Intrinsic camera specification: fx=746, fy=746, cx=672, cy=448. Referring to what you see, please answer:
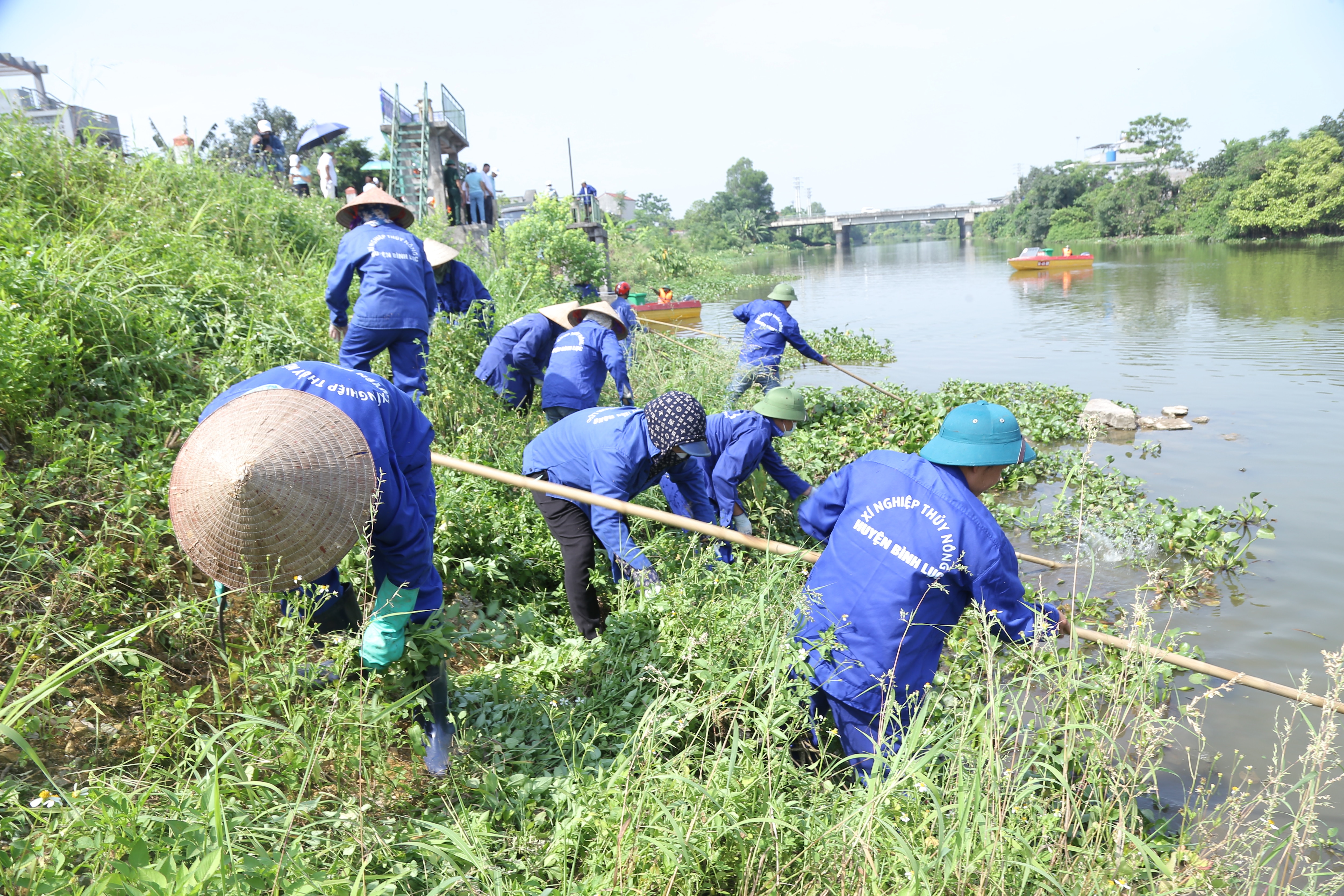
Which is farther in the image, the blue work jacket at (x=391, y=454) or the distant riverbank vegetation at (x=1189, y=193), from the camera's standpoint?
the distant riverbank vegetation at (x=1189, y=193)

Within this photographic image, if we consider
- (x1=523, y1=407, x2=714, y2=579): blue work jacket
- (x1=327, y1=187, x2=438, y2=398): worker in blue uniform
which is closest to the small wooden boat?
(x1=327, y1=187, x2=438, y2=398): worker in blue uniform

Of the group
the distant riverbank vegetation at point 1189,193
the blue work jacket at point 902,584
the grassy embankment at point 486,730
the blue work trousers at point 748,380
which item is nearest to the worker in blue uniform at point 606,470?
the grassy embankment at point 486,730

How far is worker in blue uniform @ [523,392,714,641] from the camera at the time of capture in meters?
3.97

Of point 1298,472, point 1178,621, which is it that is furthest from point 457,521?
point 1298,472

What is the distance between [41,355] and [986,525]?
4663 mm

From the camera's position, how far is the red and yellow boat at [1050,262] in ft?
110

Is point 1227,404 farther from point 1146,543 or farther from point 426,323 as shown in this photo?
point 426,323

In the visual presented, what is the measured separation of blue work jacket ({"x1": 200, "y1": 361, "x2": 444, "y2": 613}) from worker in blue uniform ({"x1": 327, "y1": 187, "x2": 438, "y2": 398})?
2699mm

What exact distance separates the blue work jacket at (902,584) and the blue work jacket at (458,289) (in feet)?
15.7

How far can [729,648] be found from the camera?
306 cm

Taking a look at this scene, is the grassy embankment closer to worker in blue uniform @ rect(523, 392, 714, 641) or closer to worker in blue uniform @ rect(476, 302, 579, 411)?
worker in blue uniform @ rect(523, 392, 714, 641)

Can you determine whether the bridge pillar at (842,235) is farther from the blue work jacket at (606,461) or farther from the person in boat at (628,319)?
the blue work jacket at (606,461)

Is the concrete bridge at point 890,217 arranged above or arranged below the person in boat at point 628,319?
above

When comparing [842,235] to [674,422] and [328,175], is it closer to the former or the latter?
[328,175]
